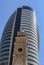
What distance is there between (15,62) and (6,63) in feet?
212

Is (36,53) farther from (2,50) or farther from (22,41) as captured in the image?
(22,41)

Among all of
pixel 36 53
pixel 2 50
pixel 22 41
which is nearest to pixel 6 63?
pixel 2 50

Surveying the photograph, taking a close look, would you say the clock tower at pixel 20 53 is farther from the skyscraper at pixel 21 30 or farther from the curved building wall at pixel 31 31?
the curved building wall at pixel 31 31

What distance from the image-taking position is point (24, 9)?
11994 centimetres

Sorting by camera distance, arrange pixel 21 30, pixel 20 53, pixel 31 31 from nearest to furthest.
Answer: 1. pixel 20 53
2. pixel 21 30
3. pixel 31 31

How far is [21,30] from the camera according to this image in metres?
103

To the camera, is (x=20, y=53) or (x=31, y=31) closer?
(x=20, y=53)

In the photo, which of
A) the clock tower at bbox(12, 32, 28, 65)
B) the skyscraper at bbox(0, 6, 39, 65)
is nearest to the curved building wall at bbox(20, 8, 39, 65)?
the skyscraper at bbox(0, 6, 39, 65)

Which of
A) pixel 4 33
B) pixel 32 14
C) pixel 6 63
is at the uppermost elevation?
pixel 32 14

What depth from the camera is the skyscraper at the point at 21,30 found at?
9947 cm

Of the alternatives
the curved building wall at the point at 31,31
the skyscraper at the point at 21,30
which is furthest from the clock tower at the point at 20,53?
the curved building wall at the point at 31,31

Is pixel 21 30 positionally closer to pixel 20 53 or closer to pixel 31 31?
pixel 31 31

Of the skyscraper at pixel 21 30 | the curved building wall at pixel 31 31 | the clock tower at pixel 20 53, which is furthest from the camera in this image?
the curved building wall at pixel 31 31

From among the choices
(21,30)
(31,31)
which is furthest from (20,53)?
(31,31)
